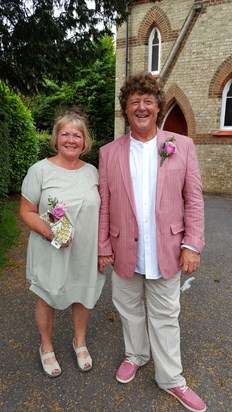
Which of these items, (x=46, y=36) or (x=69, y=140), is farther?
(x=46, y=36)

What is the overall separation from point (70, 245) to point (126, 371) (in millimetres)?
1108

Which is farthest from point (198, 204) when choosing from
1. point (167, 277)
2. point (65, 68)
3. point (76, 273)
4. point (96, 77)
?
point (96, 77)

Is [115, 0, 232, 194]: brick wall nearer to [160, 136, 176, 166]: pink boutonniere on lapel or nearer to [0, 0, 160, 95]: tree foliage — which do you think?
[0, 0, 160, 95]: tree foliage

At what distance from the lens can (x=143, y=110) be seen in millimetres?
2230

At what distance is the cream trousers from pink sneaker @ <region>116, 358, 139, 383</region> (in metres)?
0.22

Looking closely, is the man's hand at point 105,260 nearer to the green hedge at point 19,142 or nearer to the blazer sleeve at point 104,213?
the blazer sleeve at point 104,213

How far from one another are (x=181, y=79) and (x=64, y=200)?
10791 mm

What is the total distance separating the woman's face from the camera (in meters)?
2.38

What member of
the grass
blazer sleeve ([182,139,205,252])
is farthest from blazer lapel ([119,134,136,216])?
the grass

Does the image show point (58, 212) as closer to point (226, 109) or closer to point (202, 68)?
point (226, 109)

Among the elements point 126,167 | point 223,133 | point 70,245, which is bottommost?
point 70,245

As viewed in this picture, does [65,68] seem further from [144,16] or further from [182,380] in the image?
[144,16]

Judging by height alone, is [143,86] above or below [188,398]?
above

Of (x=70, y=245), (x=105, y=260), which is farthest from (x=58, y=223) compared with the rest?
(x=105, y=260)
